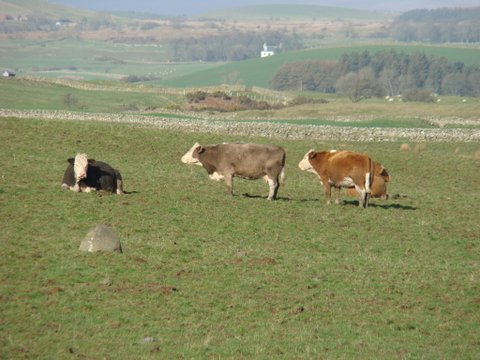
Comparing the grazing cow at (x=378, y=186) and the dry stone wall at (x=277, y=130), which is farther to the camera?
the dry stone wall at (x=277, y=130)

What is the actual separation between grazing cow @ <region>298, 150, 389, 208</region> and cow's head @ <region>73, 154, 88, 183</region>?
656 centimetres

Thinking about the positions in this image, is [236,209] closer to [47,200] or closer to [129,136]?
[47,200]

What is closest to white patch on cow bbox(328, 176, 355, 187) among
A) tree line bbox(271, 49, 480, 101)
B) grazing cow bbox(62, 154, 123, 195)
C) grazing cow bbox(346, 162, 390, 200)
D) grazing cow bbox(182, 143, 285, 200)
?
grazing cow bbox(182, 143, 285, 200)

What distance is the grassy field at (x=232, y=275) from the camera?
1430 cm

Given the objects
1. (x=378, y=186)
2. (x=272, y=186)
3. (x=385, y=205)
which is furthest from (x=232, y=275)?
(x=378, y=186)

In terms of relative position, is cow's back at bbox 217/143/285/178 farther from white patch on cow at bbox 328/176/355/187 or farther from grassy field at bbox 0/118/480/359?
white patch on cow at bbox 328/176/355/187

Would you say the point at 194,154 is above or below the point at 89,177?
above

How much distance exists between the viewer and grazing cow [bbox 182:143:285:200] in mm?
26875

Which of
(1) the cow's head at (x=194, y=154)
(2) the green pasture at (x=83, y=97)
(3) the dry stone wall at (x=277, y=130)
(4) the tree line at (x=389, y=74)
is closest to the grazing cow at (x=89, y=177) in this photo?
(1) the cow's head at (x=194, y=154)

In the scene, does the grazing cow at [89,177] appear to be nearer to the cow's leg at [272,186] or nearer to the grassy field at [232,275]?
the grassy field at [232,275]

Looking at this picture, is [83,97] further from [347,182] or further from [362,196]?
[362,196]

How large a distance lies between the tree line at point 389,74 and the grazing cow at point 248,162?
139m

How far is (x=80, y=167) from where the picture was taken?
26.0 metres

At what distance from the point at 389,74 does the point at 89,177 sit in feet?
515
